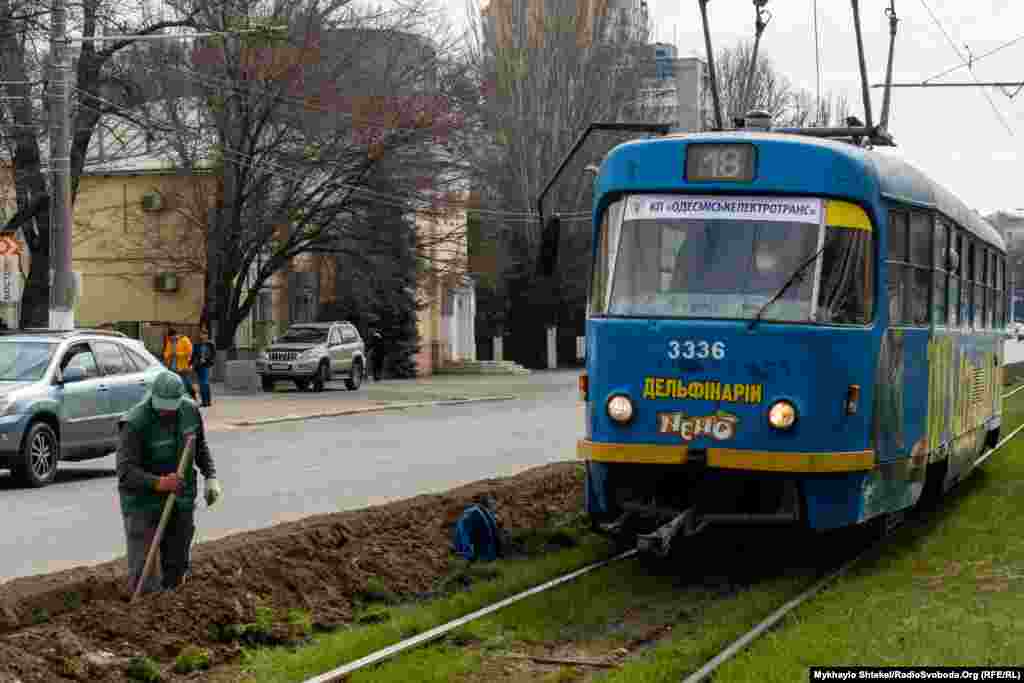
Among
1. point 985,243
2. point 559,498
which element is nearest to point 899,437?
point 559,498

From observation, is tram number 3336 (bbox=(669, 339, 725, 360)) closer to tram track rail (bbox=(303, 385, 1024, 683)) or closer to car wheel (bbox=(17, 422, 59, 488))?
tram track rail (bbox=(303, 385, 1024, 683))

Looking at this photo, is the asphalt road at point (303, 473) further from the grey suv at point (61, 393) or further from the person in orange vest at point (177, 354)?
the person in orange vest at point (177, 354)

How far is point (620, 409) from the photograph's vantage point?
37.5 feet

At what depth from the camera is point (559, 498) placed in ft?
53.7

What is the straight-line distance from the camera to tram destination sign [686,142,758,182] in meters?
11.7

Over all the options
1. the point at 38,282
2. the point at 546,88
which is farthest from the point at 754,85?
the point at 38,282

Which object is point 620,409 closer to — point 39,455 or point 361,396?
point 39,455

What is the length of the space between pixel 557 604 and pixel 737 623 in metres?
1.27

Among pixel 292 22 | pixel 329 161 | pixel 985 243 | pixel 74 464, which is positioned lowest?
pixel 74 464

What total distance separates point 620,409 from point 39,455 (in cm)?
925

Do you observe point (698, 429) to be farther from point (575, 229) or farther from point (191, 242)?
point (575, 229)

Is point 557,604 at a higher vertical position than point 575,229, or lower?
lower

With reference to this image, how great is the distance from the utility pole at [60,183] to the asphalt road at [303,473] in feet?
10.3

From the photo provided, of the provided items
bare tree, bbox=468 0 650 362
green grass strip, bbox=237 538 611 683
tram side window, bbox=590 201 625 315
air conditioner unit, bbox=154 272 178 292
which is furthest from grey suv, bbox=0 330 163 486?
bare tree, bbox=468 0 650 362
